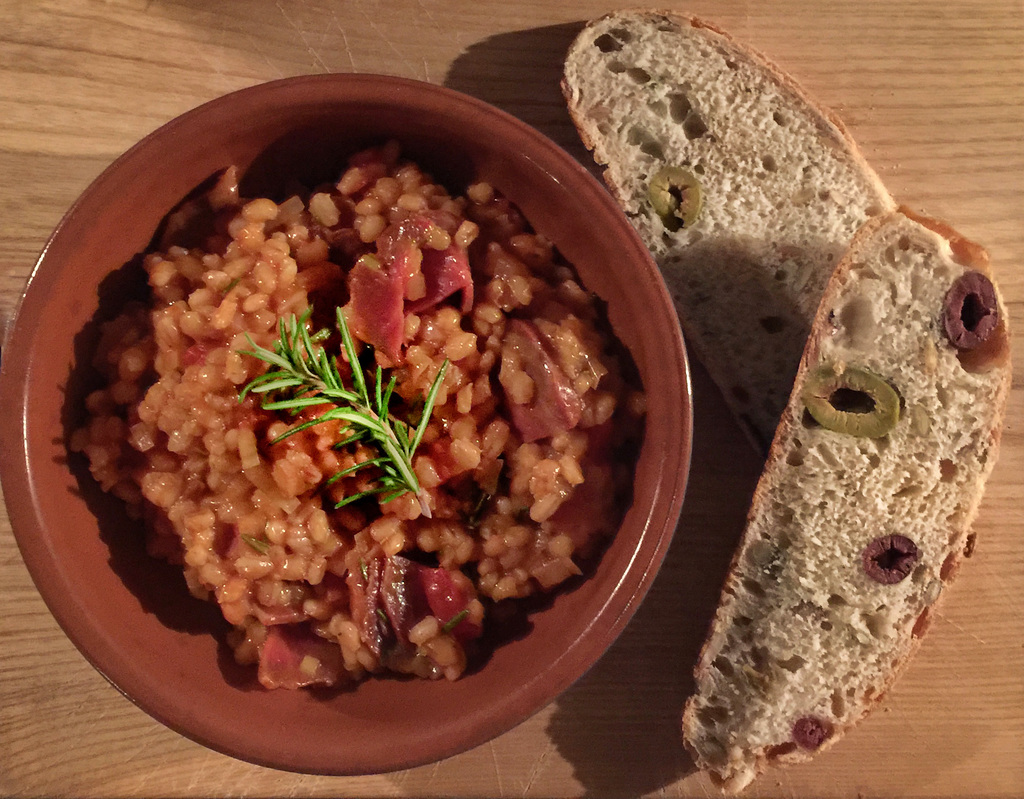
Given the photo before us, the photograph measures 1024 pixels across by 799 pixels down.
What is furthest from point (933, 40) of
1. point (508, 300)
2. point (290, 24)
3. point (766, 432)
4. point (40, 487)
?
point (40, 487)

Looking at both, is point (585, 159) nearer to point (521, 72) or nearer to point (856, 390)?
point (521, 72)

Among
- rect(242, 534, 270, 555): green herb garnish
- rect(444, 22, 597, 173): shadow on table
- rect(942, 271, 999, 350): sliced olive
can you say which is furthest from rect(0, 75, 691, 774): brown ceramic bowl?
rect(942, 271, 999, 350): sliced olive

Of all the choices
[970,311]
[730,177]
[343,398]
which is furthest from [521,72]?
[970,311]

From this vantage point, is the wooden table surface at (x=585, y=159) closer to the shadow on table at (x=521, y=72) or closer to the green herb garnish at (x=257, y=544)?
the shadow on table at (x=521, y=72)

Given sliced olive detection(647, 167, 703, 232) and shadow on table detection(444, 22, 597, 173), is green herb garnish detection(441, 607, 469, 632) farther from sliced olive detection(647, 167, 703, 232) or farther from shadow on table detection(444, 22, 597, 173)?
shadow on table detection(444, 22, 597, 173)

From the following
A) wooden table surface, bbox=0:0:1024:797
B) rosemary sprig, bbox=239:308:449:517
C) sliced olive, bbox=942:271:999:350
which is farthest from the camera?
wooden table surface, bbox=0:0:1024:797
